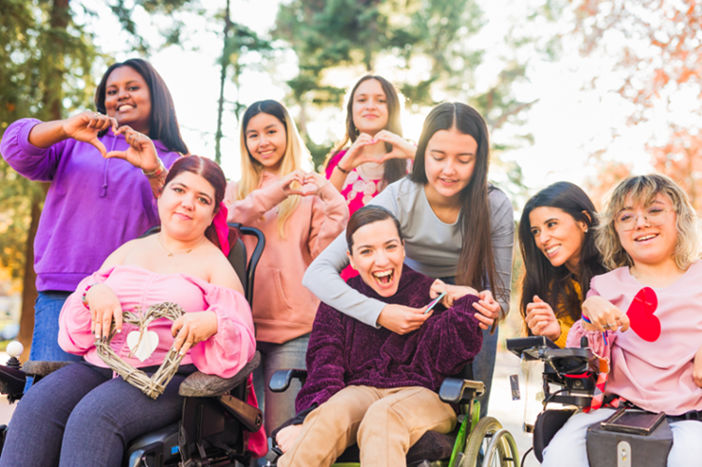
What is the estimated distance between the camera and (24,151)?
2.83 m

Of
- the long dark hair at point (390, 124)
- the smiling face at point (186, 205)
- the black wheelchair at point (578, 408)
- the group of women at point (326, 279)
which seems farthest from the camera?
the long dark hair at point (390, 124)

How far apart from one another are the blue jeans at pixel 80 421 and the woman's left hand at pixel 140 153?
35.6 inches

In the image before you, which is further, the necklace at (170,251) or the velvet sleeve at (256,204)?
the velvet sleeve at (256,204)

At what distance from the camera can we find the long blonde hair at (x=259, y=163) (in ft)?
11.2

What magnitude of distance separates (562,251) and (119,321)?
1807mm

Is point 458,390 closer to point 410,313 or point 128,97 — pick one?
point 410,313

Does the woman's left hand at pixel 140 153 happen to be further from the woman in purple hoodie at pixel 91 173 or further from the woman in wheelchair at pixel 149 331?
A: the woman in wheelchair at pixel 149 331

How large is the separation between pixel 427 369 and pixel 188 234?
110 centimetres

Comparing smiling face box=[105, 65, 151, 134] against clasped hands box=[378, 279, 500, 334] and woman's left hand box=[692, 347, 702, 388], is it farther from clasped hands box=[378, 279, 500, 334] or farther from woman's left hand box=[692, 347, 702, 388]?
woman's left hand box=[692, 347, 702, 388]

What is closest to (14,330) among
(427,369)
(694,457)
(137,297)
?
(137,297)

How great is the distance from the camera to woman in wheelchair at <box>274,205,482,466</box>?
7.48 feet

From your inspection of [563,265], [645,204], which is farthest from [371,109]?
[645,204]

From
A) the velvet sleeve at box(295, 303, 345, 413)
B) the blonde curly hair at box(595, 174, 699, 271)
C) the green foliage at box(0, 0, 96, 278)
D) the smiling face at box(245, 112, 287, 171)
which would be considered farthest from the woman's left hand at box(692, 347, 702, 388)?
the green foliage at box(0, 0, 96, 278)

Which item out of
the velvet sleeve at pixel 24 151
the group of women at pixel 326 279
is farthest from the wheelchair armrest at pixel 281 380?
the velvet sleeve at pixel 24 151
